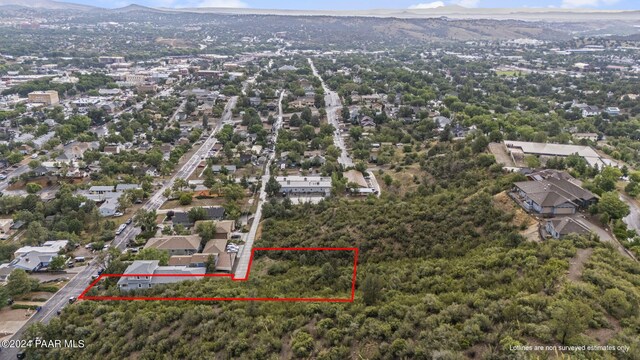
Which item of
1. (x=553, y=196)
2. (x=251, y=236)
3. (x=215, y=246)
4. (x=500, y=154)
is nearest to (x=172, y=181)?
(x=251, y=236)

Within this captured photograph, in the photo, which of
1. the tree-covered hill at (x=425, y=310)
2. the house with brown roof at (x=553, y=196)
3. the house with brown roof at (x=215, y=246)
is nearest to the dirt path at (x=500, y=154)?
the house with brown roof at (x=553, y=196)

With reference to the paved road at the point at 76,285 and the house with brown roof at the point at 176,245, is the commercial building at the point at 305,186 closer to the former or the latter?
the paved road at the point at 76,285

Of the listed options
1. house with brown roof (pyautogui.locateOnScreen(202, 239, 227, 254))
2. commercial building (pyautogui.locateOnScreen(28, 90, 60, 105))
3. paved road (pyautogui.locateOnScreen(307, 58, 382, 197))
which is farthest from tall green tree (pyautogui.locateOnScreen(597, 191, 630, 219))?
commercial building (pyautogui.locateOnScreen(28, 90, 60, 105))

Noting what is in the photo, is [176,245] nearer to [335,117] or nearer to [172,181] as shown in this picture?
[172,181]

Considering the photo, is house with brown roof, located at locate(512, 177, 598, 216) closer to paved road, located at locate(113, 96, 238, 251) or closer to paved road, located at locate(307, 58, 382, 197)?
paved road, located at locate(307, 58, 382, 197)

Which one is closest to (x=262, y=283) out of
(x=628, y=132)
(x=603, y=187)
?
(x=603, y=187)
